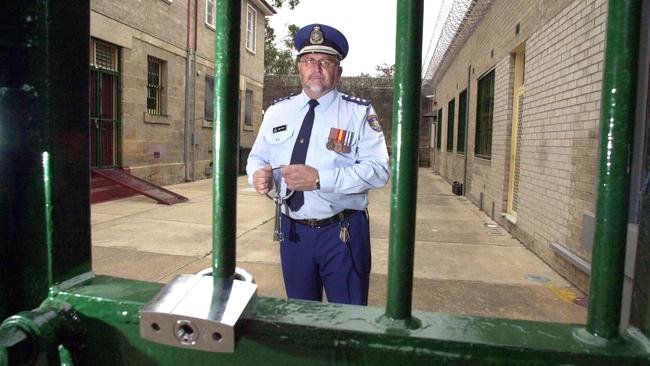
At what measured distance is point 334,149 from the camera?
2389 millimetres

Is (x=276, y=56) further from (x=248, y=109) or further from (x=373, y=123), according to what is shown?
(x=373, y=123)

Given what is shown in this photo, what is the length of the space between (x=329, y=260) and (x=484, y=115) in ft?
24.7

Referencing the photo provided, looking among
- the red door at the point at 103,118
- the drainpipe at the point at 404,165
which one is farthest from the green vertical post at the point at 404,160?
the red door at the point at 103,118

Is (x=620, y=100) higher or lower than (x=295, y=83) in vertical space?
lower


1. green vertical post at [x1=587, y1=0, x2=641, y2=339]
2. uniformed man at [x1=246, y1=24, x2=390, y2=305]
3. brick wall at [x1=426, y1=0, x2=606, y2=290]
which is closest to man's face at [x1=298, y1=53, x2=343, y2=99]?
uniformed man at [x1=246, y1=24, x2=390, y2=305]

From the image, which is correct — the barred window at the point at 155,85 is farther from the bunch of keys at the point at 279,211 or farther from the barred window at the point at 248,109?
the bunch of keys at the point at 279,211

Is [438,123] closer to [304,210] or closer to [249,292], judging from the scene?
[304,210]

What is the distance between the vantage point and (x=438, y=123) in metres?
18.4

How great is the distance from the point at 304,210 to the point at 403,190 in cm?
170

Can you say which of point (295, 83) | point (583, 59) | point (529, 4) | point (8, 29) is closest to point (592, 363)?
point (8, 29)

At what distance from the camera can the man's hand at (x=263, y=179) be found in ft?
7.45

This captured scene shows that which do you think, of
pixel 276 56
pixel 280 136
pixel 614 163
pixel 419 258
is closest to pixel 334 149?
pixel 280 136

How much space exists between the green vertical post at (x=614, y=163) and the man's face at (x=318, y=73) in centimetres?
192

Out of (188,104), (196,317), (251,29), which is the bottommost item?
(196,317)
